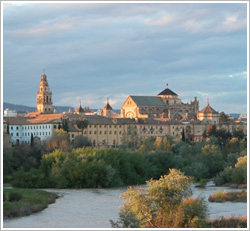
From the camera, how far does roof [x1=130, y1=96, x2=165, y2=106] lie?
106 meters

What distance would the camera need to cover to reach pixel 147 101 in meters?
108

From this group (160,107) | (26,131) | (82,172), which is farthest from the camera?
(160,107)

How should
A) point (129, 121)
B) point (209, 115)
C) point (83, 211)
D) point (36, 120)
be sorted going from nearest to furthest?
point (83, 211)
point (36, 120)
point (129, 121)
point (209, 115)

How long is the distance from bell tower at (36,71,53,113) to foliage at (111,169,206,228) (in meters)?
81.9

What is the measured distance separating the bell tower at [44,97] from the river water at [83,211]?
6616 cm

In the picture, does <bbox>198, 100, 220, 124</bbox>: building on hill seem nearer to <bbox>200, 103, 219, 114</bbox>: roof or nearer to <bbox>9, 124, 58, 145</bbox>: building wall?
<bbox>200, 103, 219, 114</bbox>: roof

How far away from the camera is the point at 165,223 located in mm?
23031

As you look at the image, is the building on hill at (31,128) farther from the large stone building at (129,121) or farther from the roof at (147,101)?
the roof at (147,101)

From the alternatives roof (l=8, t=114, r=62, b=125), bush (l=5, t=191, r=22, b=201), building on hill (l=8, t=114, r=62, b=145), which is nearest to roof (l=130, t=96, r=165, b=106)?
roof (l=8, t=114, r=62, b=125)

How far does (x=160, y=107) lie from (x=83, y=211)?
259 ft

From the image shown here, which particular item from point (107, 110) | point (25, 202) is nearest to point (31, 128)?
point (107, 110)

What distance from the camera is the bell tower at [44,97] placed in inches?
4119

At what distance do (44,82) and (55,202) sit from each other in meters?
72.4

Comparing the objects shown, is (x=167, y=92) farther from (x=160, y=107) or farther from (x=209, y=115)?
(x=209, y=115)
